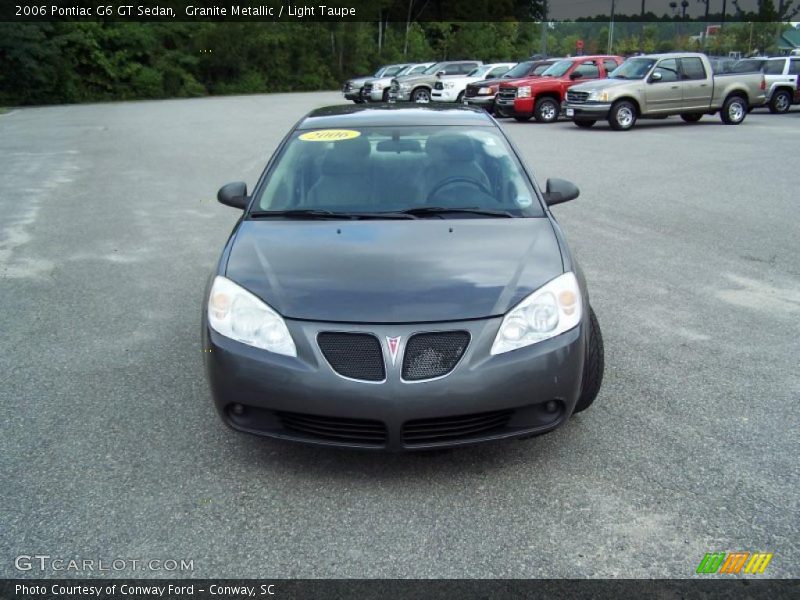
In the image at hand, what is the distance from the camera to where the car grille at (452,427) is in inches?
129

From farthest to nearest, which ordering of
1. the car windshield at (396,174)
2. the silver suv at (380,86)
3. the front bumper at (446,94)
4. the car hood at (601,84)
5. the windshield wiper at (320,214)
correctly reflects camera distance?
1. the silver suv at (380,86)
2. the front bumper at (446,94)
3. the car hood at (601,84)
4. the car windshield at (396,174)
5. the windshield wiper at (320,214)

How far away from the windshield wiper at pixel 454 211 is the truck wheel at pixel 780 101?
26043 mm

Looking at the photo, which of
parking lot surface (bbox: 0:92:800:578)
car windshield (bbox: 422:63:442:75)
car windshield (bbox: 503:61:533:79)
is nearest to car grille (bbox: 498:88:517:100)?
car windshield (bbox: 503:61:533:79)

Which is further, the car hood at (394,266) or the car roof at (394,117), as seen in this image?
the car roof at (394,117)

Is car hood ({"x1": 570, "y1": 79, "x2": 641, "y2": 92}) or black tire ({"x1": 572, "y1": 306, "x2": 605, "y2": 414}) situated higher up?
car hood ({"x1": 570, "y1": 79, "x2": 641, "y2": 92})

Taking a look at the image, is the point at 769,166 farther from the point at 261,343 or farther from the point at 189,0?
the point at 189,0

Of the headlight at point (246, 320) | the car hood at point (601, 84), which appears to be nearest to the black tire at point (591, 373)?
the headlight at point (246, 320)

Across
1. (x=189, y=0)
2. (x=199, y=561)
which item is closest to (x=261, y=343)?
(x=199, y=561)

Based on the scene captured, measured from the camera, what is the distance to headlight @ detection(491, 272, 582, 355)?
3.33 m

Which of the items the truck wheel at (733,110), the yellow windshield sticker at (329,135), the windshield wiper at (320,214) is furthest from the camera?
the truck wheel at (733,110)

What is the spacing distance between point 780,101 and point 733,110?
6.04 meters

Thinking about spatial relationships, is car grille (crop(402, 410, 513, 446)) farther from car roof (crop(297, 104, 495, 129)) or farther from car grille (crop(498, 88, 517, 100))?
car grille (crop(498, 88, 517, 100))

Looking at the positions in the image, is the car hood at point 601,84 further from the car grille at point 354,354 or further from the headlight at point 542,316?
the car grille at point 354,354

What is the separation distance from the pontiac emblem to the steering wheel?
1.47m
